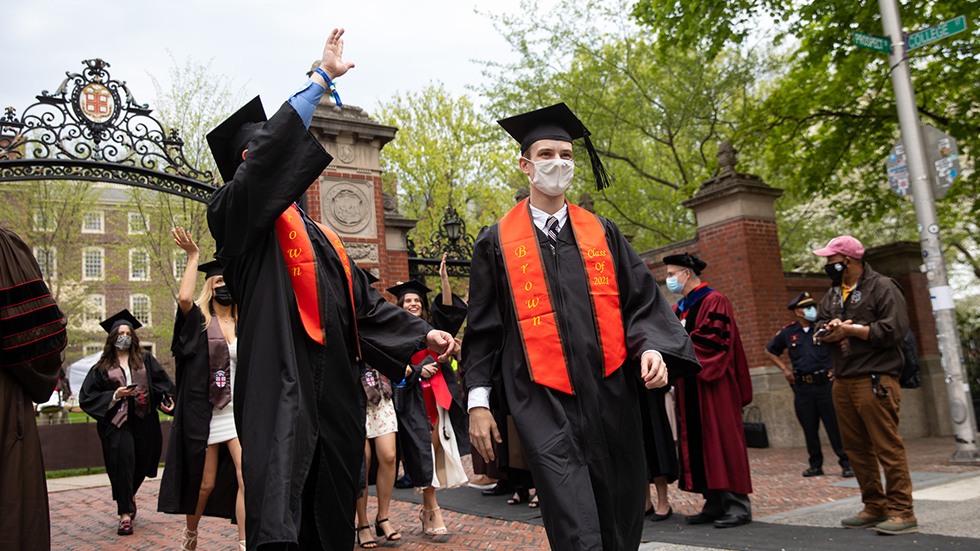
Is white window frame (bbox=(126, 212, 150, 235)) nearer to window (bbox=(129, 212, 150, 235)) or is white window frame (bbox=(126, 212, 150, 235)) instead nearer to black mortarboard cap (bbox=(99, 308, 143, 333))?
window (bbox=(129, 212, 150, 235))

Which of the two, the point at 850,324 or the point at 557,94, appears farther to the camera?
the point at 557,94

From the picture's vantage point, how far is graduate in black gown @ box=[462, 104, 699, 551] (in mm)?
3301

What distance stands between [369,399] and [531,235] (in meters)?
3.18

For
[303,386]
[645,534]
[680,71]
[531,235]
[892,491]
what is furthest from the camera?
[680,71]

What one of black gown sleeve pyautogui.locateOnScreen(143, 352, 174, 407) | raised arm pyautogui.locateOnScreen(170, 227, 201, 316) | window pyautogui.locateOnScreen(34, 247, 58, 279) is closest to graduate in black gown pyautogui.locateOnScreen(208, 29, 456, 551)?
raised arm pyautogui.locateOnScreen(170, 227, 201, 316)

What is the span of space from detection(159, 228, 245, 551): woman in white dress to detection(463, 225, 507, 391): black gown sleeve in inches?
118

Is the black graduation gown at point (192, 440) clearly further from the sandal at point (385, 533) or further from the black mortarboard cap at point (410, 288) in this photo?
the black mortarboard cap at point (410, 288)

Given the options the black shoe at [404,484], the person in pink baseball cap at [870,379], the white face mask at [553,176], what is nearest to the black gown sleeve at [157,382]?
the black shoe at [404,484]

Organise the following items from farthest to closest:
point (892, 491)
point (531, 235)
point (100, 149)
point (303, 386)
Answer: point (100, 149) < point (892, 491) < point (531, 235) < point (303, 386)

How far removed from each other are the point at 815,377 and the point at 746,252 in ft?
9.20

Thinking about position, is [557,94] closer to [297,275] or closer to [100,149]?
[100,149]

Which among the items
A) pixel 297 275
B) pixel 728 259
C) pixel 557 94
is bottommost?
pixel 297 275

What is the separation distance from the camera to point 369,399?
6.46m

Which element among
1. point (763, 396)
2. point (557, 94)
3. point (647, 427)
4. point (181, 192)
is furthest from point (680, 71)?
point (647, 427)
